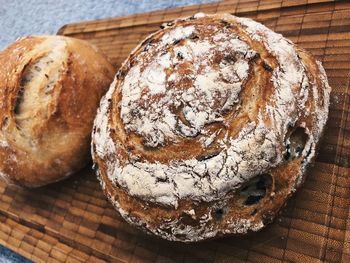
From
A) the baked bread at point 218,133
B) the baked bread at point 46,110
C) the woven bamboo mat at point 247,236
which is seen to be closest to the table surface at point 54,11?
the woven bamboo mat at point 247,236

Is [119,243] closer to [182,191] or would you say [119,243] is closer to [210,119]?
[182,191]

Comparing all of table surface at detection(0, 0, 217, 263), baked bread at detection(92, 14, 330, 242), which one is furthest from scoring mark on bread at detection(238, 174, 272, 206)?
table surface at detection(0, 0, 217, 263)

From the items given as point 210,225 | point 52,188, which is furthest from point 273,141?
point 52,188

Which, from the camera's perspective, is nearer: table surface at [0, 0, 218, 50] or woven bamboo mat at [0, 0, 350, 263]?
woven bamboo mat at [0, 0, 350, 263]

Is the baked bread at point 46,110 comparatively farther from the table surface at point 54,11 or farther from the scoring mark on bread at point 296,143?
the scoring mark on bread at point 296,143

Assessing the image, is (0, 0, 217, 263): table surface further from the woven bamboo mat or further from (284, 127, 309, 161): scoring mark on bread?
(284, 127, 309, 161): scoring mark on bread
